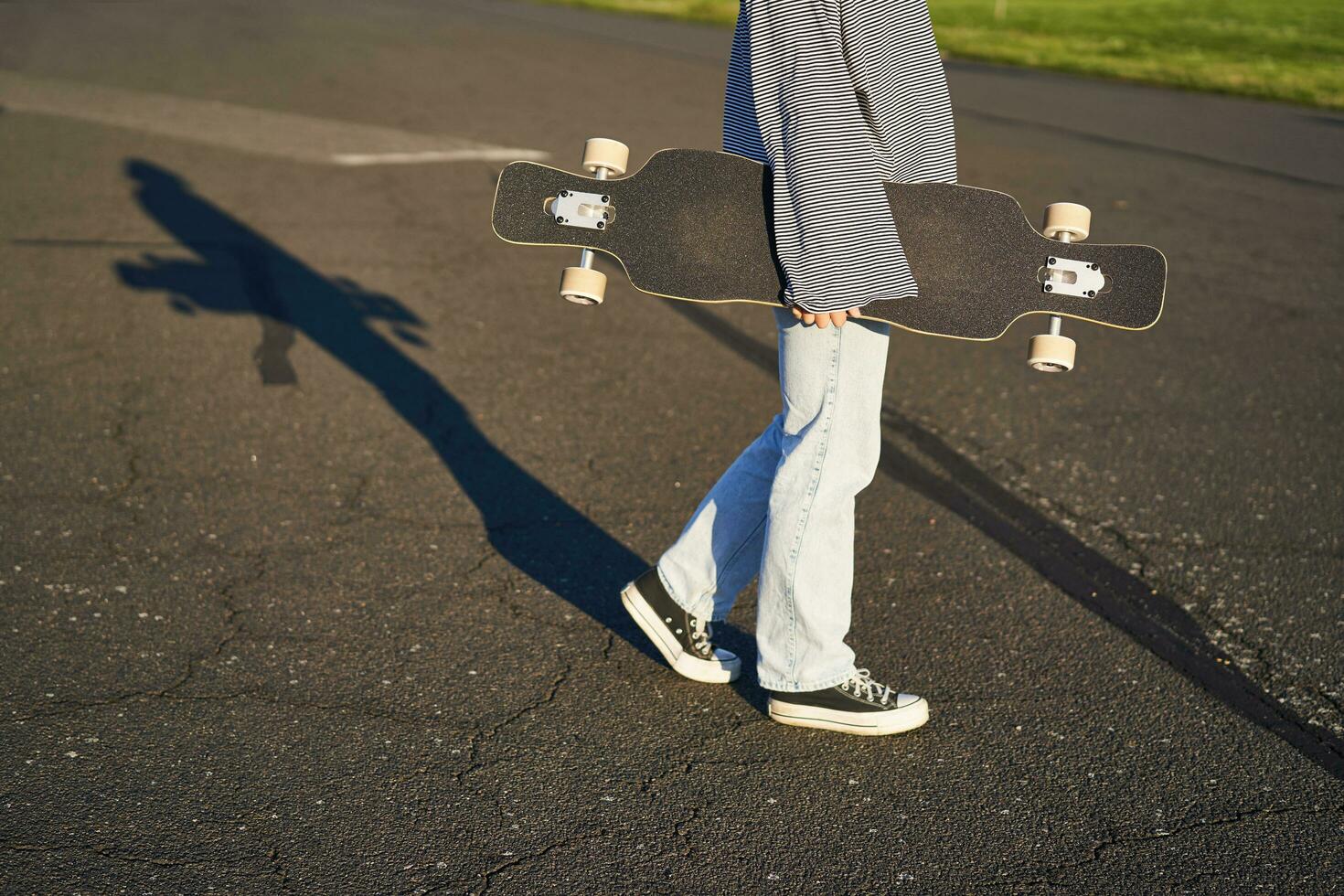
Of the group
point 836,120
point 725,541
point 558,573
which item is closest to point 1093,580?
point 725,541

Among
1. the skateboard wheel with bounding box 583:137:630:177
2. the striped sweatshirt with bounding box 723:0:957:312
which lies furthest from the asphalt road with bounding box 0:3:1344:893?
the skateboard wheel with bounding box 583:137:630:177

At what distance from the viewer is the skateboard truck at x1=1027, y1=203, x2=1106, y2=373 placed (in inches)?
119

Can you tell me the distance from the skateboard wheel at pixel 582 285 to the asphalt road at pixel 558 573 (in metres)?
1.04

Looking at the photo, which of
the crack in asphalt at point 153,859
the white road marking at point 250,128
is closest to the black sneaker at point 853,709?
the crack in asphalt at point 153,859

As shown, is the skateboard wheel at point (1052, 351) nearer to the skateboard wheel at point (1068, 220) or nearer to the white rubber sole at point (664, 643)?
the skateboard wheel at point (1068, 220)

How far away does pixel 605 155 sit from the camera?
310 centimetres

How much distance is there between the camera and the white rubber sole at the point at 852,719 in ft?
10.6

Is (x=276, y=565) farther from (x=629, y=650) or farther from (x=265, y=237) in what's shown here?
(x=265, y=237)

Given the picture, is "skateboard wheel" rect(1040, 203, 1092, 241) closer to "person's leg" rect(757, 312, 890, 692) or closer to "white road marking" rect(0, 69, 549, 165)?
"person's leg" rect(757, 312, 890, 692)

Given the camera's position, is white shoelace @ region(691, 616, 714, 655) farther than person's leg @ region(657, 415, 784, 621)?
Yes

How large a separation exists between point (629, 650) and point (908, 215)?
1410 millimetres

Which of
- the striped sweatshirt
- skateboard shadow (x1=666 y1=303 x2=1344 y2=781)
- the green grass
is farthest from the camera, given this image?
the green grass

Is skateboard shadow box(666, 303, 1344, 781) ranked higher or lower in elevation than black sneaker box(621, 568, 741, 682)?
lower

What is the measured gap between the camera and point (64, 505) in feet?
14.2
